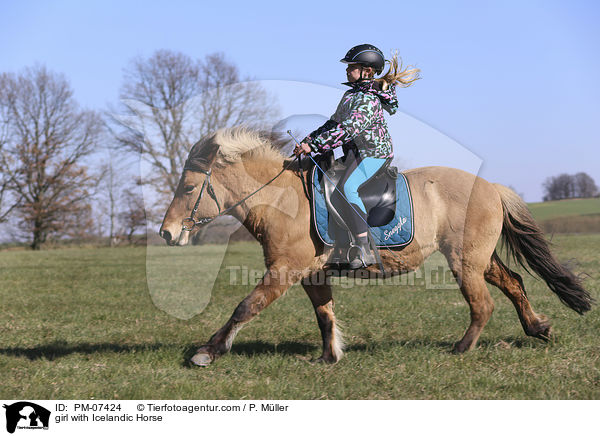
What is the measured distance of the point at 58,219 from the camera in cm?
3553

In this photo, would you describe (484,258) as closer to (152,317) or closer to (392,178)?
(392,178)

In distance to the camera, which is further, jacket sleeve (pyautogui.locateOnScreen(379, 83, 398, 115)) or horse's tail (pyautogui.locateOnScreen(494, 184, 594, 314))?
horse's tail (pyautogui.locateOnScreen(494, 184, 594, 314))

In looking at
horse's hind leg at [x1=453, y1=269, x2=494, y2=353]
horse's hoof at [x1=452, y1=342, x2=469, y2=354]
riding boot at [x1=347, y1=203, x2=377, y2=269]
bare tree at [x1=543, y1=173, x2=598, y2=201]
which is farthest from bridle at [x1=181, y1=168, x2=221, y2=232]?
bare tree at [x1=543, y1=173, x2=598, y2=201]

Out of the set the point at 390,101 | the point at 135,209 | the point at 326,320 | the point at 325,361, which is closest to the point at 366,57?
the point at 390,101

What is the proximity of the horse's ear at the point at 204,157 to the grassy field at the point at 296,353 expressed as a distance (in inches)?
73.3

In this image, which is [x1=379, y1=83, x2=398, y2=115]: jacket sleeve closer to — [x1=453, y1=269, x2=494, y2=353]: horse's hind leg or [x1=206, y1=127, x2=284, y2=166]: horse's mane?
[x1=206, y1=127, x2=284, y2=166]: horse's mane

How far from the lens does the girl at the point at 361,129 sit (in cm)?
450

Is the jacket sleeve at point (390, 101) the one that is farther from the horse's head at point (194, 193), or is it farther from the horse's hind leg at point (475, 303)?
the horse's hind leg at point (475, 303)

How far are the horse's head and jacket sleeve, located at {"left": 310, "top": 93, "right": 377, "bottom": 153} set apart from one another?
1021 mm

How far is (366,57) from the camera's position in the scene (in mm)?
4500
